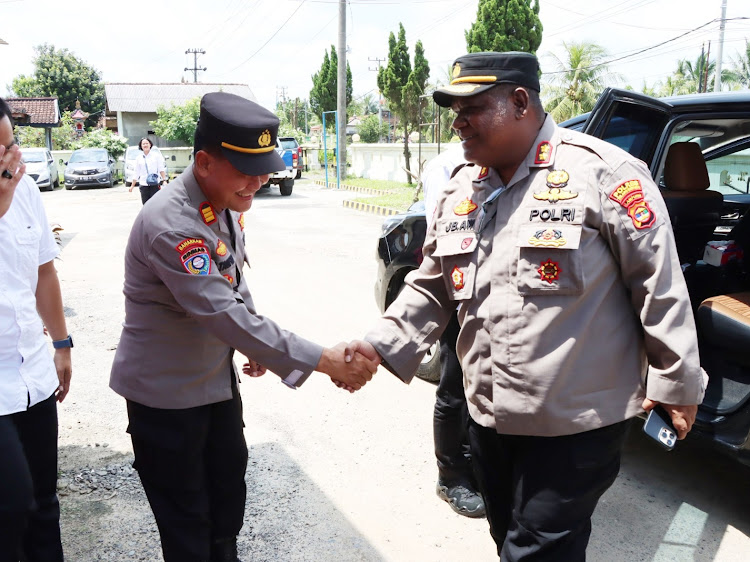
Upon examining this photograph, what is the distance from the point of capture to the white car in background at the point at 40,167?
889 inches

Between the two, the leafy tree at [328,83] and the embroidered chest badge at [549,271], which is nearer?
the embroidered chest badge at [549,271]

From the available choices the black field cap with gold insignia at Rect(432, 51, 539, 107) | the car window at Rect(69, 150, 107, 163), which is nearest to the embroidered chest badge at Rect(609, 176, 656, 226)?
the black field cap with gold insignia at Rect(432, 51, 539, 107)

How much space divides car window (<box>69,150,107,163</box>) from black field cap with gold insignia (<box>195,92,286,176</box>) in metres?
25.0

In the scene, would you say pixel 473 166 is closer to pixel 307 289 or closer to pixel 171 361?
pixel 171 361

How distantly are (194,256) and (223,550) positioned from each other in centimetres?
119

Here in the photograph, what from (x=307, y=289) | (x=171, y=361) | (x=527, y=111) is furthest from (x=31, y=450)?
(x=307, y=289)

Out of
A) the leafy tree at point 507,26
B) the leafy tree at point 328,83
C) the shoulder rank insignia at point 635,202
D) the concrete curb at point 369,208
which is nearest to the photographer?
the shoulder rank insignia at point 635,202

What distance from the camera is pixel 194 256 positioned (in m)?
2.19

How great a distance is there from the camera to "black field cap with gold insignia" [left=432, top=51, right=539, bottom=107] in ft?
6.72

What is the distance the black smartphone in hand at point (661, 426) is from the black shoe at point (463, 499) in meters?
1.38

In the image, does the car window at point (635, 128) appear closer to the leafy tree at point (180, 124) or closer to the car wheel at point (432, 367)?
the car wheel at point (432, 367)

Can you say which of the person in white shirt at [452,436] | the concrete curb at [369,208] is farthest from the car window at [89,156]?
the person in white shirt at [452,436]

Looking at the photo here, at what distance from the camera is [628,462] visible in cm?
373

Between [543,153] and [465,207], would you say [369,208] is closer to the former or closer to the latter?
[465,207]
